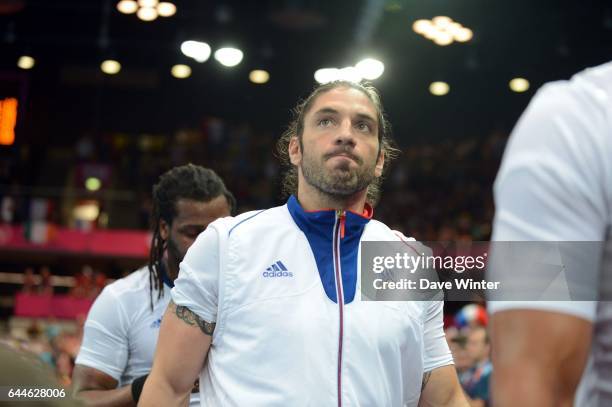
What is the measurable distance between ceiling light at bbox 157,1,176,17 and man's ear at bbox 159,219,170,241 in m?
10.1

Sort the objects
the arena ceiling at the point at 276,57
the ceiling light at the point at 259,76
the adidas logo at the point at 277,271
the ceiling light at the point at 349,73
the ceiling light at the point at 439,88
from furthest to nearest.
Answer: the ceiling light at the point at 259,76 → the ceiling light at the point at 439,88 → the ceiling light at the point at 349,73 → the arena ceiling at the point at 276,57 → the adidas logo at the point at 277,271

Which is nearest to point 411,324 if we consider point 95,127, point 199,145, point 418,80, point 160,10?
point 160,10

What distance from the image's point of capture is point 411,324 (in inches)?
99.2

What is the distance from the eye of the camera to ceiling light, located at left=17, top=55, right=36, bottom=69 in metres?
15.9

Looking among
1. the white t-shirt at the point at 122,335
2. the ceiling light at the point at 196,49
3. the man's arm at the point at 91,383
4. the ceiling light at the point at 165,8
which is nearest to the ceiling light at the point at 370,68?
the ceiling light at the point at 196,49

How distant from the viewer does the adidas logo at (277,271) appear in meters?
2.46

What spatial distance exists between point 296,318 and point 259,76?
1516 centimetres

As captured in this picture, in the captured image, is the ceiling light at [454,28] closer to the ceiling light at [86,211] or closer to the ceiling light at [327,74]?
the ceiling light at [327,74]

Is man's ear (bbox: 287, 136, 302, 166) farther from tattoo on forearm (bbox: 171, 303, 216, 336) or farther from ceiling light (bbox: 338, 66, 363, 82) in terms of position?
ceiling light (bbox: 338, 66, 363, 82)

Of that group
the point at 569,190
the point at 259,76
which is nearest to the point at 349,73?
the point at 259,76

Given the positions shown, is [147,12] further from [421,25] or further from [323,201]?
[323,201]

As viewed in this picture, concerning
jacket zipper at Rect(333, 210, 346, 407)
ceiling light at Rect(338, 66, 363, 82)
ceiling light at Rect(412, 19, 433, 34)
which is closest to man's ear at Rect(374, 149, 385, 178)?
jacket zipper at Rect(333, 210, 346, 407)

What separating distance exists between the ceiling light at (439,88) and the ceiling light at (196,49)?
4068 millimetres

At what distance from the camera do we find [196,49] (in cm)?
1445
